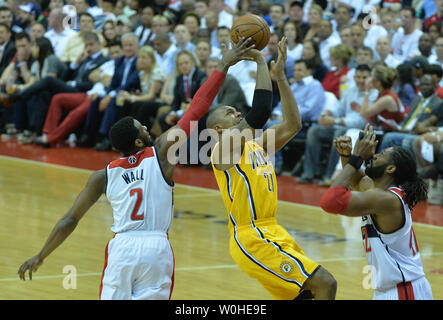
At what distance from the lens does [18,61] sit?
1684 cm

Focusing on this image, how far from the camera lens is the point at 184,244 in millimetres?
8828

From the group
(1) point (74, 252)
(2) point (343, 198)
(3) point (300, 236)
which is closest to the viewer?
(2) point (343, 198)

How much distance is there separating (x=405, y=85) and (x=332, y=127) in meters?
1.23

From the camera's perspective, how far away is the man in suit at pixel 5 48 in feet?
57.5

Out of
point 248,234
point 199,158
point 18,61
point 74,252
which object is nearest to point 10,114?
point 18,61

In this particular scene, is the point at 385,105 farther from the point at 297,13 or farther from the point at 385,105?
the point at 297,13

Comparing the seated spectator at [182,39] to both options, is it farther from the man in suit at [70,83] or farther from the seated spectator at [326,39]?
the seated spectator at [326,39]

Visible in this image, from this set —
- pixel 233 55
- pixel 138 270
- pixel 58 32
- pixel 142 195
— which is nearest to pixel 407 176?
pixel 233 55

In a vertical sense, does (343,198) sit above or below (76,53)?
above

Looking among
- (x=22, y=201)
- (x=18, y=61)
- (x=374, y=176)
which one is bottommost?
(x=18, y=61)

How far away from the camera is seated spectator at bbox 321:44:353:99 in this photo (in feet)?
42.5

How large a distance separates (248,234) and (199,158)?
808cm

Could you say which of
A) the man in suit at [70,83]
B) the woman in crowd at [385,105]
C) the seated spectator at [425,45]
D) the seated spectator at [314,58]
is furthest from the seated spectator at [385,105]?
the man in suit at [70,83]

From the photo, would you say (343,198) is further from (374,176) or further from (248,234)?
(248,234)
